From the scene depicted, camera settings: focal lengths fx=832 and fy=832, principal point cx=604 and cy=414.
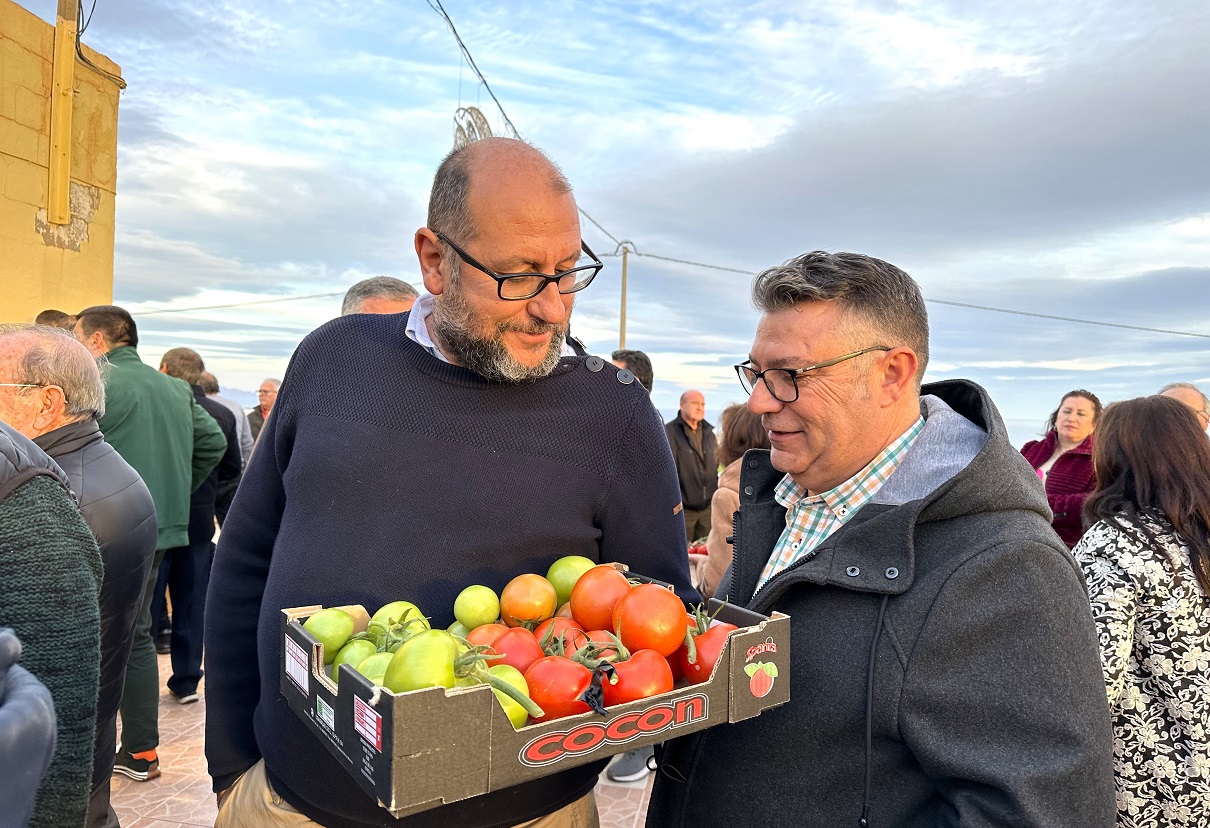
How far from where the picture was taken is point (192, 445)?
5.27 meters

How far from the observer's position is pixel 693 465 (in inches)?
290

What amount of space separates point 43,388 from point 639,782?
132 inches

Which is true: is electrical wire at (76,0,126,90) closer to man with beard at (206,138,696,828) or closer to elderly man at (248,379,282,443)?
elderly man at (248,379,282,443)

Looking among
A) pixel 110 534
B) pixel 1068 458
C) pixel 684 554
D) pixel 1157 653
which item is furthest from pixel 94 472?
pixel 1068 458

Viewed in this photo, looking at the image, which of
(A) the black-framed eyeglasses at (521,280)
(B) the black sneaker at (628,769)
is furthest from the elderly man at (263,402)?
(A) the black-framed eyeglasses at (521,280)

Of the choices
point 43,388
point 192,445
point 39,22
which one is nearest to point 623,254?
point 39,22

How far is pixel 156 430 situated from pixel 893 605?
15.1 ft

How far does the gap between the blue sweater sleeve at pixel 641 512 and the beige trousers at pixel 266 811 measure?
538mm

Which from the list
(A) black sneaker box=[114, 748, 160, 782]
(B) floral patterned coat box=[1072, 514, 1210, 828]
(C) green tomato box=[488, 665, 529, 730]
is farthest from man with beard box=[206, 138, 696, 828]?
(A) black sneaker box=[114, 748, 160, 782]

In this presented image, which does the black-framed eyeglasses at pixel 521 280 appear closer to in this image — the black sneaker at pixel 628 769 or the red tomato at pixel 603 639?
the red tomato at pixel 603 639

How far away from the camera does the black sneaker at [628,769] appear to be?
445 cm

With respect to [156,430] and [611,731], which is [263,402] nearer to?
[156,430]

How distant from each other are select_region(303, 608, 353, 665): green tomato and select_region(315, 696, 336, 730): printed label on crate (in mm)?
95

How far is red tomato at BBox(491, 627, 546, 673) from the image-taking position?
136 cm
